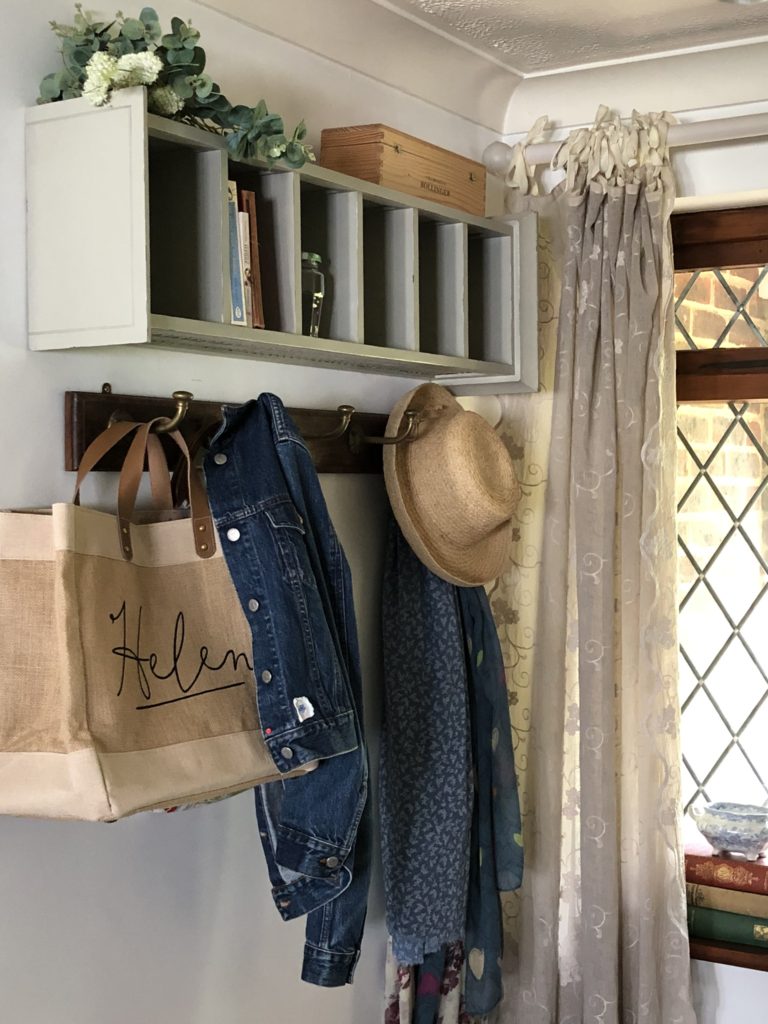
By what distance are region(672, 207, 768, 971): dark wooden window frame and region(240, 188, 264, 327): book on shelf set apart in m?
1.19

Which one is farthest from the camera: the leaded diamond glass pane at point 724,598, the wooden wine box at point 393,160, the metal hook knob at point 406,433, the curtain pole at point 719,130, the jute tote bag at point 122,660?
the leaded diamond glass pane at point 724,598

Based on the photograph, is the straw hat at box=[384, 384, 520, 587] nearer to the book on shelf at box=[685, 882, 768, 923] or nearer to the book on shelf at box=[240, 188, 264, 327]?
the book on shelf at box=[240, 188, 264, 327]

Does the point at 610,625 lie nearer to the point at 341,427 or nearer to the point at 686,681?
the point at 686,681

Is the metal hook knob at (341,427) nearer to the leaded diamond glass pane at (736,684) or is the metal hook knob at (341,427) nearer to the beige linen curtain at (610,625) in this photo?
the beige linen curtain at (610,625)

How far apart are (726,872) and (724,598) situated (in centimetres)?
57

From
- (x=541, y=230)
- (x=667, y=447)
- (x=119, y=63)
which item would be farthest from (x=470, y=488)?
(x=119, y=63)

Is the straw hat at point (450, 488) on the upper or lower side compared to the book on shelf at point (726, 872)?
upper

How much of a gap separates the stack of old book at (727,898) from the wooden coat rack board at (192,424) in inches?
42.5

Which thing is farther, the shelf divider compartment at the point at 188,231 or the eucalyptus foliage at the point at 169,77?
the shelf divider compartment at the point at 188,231

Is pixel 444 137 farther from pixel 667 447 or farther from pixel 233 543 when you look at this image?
pixel 233 543

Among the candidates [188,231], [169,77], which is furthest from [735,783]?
[169,77]

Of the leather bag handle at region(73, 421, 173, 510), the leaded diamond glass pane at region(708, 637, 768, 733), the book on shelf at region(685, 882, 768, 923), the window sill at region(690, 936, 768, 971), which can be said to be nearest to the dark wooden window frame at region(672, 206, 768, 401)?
the leaded diamond glass pane at region(708, 637, 768, 733)

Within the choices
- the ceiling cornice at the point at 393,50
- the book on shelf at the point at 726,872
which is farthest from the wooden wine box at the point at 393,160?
the book on shelf at the point at 726,872

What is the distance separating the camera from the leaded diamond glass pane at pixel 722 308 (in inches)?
101
